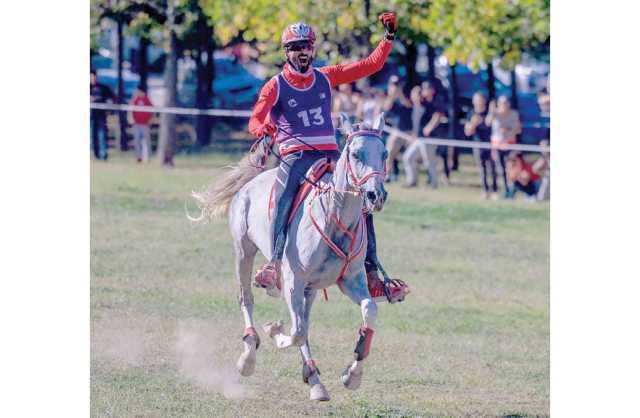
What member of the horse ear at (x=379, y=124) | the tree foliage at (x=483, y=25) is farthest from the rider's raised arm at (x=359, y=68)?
the tree foliage at (x=483, y=25)

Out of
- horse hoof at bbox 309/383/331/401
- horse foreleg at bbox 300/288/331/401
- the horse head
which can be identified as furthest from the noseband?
horse hoof at bbox 309/383/331/401

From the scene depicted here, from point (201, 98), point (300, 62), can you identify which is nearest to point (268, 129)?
point (300, 62)

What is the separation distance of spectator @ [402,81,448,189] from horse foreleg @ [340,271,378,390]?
14593 millimetres

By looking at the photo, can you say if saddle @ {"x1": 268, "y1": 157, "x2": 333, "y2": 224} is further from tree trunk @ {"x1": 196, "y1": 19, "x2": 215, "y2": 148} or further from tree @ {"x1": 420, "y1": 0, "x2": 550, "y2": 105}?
tree trunk @ {"x1": 196, "y1": 19, "x2": 215, "y2": 148}

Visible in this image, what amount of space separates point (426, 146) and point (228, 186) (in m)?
13.3

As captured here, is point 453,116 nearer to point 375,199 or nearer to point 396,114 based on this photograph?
point 396,114

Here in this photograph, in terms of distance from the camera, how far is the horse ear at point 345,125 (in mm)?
10766

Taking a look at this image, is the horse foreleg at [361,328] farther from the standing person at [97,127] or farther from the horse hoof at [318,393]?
the standing person at [97,127]

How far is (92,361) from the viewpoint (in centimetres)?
1482

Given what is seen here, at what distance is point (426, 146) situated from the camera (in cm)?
2617

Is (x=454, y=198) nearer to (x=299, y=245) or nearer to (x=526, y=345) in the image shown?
(x=526, y=345)

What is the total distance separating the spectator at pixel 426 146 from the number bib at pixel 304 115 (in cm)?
1429
